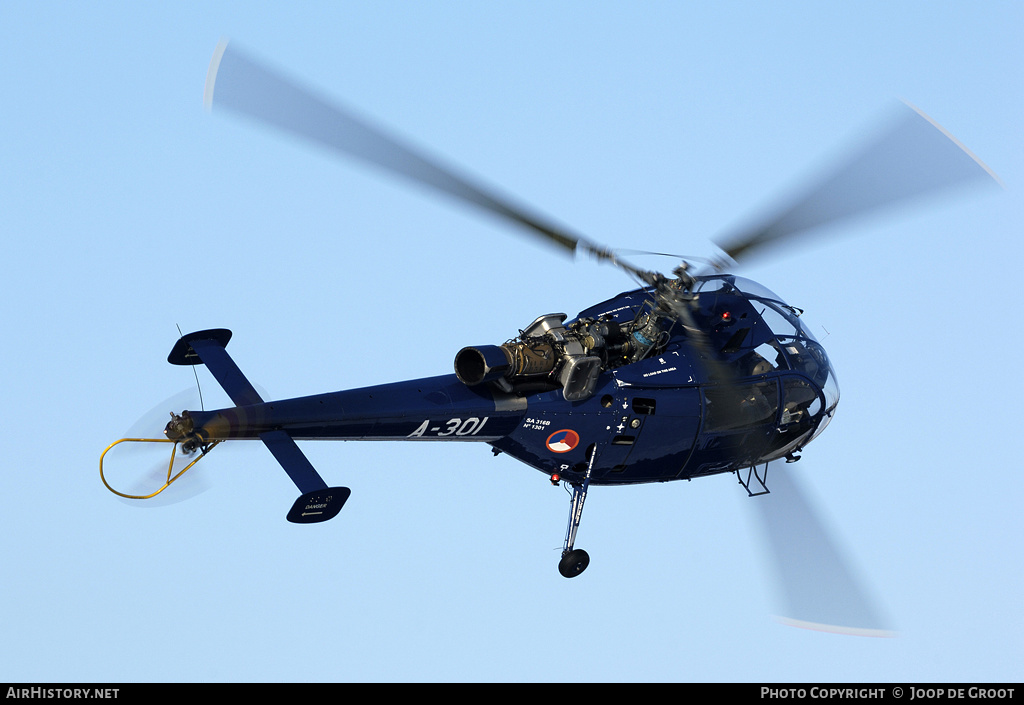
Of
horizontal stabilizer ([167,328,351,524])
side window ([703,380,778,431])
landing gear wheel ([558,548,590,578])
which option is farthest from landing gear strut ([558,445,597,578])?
horizontal stabilizer ([167,328,351,524])

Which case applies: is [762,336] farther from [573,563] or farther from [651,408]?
[573,563]

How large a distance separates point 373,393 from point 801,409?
7.42 metres

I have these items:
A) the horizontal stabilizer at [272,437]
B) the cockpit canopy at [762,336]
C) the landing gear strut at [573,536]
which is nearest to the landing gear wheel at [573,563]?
the landing gear strut at [573,536]

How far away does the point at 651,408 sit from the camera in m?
22.5

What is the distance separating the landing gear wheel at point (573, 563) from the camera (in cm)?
2220

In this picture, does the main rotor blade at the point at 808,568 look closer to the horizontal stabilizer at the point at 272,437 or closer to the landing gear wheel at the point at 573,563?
the landing gear wheel at the point at 573,563

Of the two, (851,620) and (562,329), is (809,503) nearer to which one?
(851,620)

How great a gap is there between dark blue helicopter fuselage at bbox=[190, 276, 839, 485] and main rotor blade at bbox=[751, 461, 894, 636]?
89cm

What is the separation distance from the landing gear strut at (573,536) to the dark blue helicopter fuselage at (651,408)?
0.12 meters

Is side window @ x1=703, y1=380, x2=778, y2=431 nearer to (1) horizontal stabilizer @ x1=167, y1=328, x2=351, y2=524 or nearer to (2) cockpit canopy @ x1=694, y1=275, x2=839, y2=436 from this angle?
(2) cockpit canopy @ x1=694, y1=275, x2=839, y2=436

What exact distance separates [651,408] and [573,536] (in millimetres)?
2277

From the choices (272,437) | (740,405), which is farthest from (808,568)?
(272,437)

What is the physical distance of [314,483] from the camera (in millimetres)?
19328
